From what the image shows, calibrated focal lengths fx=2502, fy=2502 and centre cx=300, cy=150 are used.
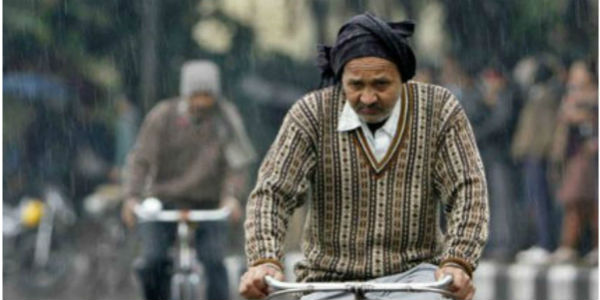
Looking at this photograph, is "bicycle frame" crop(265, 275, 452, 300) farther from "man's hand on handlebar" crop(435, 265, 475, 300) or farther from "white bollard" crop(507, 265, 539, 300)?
"white bollard" crop(507, 265, 539, 300)

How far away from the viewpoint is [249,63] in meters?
20.8

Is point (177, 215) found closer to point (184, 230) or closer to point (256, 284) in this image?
point (184, 230)

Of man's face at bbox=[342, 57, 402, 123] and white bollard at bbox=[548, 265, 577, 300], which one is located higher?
man's face at bbox=[342, 57, 402, 123]

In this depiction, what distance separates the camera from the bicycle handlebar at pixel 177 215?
1530cm

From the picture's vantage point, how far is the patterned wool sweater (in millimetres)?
7906

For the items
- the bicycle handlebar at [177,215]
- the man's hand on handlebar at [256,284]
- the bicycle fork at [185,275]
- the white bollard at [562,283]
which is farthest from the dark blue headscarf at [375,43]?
the white bollard at [562,283]

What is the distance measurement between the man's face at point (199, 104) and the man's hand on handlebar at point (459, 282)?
7.91m

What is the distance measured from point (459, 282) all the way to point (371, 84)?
69cm

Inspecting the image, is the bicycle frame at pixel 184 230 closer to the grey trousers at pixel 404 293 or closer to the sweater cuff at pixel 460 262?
the grey trousers at pixel 404 293

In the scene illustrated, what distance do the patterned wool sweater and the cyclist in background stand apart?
7.42 meters

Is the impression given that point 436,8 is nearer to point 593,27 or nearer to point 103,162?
point 593,27

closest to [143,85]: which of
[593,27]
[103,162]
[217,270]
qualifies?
[103,162]

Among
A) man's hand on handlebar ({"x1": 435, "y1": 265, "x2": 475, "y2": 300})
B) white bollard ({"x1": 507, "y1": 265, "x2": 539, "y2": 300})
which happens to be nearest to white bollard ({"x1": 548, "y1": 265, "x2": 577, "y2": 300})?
white bollard ({"x1": 507, "y1": 265, "x2": 539, "y2": 300})

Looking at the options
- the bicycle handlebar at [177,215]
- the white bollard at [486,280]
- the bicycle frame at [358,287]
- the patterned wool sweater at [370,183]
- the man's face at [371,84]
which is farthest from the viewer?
the white bollard at [486,280]
